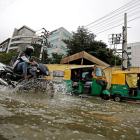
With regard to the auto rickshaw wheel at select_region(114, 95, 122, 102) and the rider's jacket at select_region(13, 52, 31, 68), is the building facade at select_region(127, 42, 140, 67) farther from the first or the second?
the rider's jacket at select_region(13, 52, 31, 68)

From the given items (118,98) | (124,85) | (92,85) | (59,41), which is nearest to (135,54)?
(59,41)

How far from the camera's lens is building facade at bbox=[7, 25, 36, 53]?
143 feet

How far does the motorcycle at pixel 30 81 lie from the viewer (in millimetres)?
3635

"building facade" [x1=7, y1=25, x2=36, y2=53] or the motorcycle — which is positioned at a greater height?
"building facade" [x1=7, y1=25, x2=36, y2=53]

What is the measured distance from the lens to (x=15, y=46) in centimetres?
4544

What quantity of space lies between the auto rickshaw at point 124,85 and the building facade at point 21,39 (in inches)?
1613

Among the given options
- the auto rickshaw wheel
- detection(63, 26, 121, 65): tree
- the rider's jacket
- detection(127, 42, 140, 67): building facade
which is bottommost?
the auto rickshaw wheel

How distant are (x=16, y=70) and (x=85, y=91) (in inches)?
147

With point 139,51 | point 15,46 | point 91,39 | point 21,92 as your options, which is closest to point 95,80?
point 21,92

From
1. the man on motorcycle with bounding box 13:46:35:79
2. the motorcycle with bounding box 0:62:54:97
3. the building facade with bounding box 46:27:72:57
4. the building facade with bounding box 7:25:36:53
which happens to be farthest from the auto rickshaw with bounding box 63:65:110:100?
the building facade with bounding box 7:25:36:53

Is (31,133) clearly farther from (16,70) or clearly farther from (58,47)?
(58,47)

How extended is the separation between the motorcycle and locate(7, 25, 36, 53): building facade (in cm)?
4148

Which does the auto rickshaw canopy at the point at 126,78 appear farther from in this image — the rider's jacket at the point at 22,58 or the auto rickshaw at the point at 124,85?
the rider's jacket at the point at 22,58

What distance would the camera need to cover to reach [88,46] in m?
22.4
